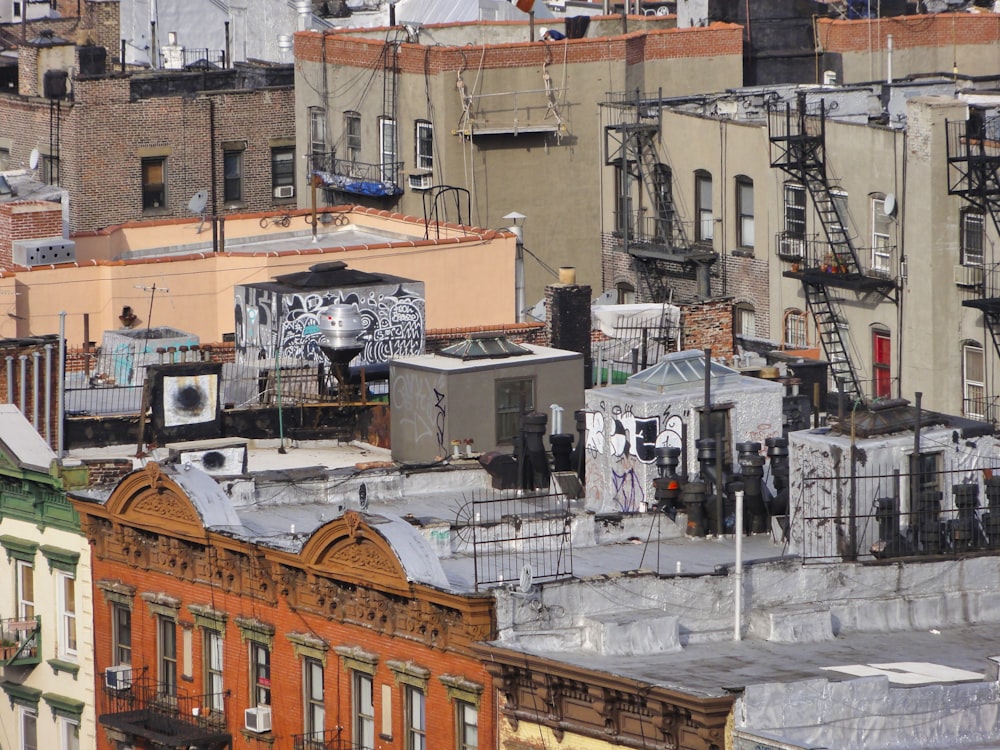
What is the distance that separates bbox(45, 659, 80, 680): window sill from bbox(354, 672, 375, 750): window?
7.95m

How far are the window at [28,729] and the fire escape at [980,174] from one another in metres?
27.1

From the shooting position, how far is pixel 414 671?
34938mm

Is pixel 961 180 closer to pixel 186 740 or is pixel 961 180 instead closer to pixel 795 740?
pixel 186 740

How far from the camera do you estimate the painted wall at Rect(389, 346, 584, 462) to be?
46562 millimetres

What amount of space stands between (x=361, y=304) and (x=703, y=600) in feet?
80.5

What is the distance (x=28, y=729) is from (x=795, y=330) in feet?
104

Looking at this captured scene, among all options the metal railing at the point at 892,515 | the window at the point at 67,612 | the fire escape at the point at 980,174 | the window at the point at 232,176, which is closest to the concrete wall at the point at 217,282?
the fire escape at the point at 980,174

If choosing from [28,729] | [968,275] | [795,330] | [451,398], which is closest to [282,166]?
[795,330]

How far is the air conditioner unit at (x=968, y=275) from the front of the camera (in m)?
64.9

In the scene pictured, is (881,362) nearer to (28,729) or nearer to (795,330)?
(795,330)

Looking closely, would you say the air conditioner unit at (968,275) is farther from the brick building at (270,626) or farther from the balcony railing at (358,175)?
the brick building at (270,626)

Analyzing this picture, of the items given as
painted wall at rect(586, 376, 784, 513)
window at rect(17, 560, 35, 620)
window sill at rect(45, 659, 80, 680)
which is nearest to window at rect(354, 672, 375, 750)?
painted wall at rect(586, 376, 784, 513)

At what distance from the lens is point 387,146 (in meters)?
83.2

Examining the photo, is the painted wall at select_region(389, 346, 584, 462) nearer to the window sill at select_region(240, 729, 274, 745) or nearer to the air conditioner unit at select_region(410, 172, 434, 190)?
the window sill at select_region(240, 729, 274, 745)
